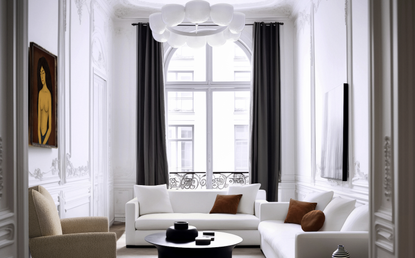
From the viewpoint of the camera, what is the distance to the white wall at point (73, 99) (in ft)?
12.9

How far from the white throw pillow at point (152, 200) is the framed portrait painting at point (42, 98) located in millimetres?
1609

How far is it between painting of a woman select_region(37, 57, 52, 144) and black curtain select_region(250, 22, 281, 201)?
343 cm

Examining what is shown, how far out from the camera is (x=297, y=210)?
449 centimetres

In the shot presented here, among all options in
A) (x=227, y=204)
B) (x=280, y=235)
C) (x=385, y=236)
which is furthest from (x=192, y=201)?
(x=385, y=236)

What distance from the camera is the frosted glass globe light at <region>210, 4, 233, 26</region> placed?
413 cm

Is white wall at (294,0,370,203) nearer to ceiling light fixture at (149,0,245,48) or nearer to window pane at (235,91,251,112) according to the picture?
window pane at (235,91,251,112)

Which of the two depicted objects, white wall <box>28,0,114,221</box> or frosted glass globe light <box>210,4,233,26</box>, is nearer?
white wall <box>28,0,114,221</box>

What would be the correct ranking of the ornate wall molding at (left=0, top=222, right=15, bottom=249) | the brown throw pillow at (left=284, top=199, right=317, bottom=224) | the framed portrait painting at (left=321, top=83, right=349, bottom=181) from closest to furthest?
the ornate wall molding at (left=0, top=222, right=15, bottom=249) < the framed portrait painting at (left=321, top=83, right=349, bottom=181) < the brown throw pillow at (left=284, top=199, right=317, bottom=224)

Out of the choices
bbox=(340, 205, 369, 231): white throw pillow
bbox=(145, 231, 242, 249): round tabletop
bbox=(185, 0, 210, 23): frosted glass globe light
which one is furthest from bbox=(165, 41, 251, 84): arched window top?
bbox=(340, 205, 369, 231): white throw pillow

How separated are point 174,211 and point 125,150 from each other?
5.19 ft

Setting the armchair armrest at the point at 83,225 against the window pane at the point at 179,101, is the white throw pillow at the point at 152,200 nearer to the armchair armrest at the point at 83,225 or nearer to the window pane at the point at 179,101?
the armchair armrest at the point at 83,225

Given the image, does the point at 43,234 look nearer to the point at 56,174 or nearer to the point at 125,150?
the point at 56,174

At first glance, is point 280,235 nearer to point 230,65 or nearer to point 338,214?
point 338,214

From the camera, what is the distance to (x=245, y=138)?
693cm
